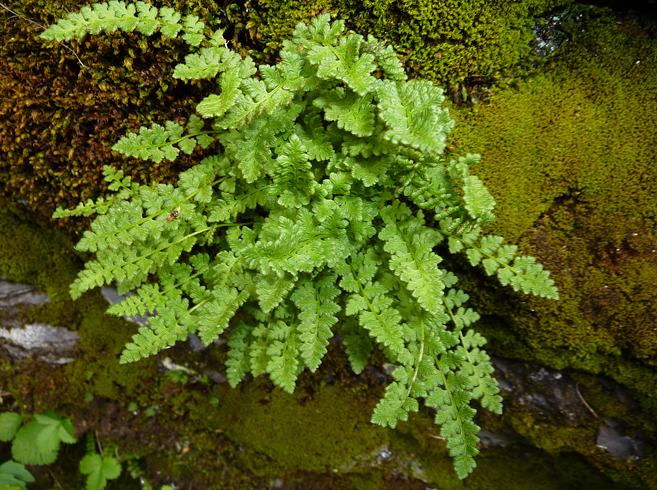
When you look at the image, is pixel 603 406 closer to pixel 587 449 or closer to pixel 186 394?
pixel 587 449

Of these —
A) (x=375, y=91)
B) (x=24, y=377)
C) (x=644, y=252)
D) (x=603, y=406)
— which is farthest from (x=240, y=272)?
(x=24, y=377)

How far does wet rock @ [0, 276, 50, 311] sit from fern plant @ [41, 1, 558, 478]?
5.61 ft

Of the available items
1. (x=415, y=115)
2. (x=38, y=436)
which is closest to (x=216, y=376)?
(x=38, y=436)

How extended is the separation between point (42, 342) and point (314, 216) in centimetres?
363

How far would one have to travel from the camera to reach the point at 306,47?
2264 mm

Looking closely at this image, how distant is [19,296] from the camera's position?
13.1ft

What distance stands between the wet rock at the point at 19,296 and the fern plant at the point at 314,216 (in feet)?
5.61

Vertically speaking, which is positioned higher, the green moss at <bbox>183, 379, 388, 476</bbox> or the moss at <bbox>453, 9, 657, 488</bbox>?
the moss at <bbox>453, 9, 657, 488</bbox>

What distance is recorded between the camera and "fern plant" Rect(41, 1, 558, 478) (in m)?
2.25

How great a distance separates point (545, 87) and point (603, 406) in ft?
7.96

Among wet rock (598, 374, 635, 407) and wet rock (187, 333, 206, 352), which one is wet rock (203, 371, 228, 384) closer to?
wet rock (187, 333, 206, 352)

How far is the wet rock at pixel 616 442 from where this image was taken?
3.06m

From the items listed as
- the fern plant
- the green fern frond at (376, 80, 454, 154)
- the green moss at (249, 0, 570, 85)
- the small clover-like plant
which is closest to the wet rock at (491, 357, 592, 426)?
the fern plant

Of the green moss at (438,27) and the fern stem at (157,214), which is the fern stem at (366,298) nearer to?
the fern stem at (157,214)
